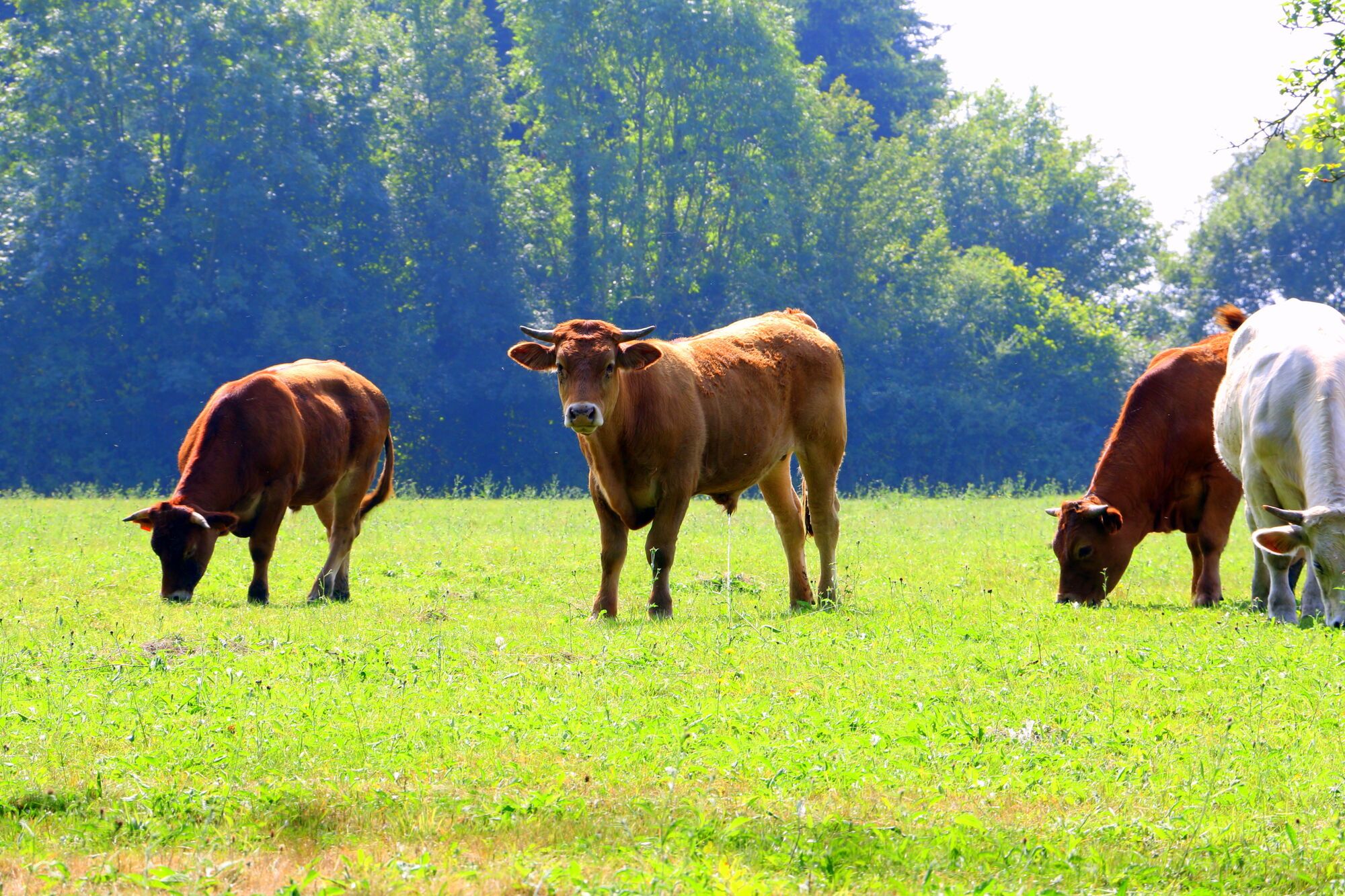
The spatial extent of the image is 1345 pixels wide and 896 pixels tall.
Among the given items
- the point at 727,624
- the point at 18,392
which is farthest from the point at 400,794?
the point at 18,392

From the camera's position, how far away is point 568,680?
830 centimetres

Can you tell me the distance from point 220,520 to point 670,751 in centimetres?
720

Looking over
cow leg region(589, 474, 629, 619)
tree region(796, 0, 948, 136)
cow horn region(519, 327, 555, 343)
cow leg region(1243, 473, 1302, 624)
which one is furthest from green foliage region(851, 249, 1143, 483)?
cow horn region(519, 327, 555, 343)

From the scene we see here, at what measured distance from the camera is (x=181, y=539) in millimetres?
12594

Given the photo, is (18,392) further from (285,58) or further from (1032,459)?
(1032,459)

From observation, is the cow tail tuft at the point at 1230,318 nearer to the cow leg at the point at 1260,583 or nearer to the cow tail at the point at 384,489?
the cow leg at the point at 1260,583

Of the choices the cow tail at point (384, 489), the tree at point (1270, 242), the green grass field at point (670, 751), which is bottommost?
the green grass field at point (670, 751)

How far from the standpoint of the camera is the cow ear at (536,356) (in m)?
11.4

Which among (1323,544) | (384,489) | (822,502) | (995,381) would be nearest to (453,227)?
(995,381)

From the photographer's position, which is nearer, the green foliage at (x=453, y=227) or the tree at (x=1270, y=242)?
the green foliage at (x=453, y=227)

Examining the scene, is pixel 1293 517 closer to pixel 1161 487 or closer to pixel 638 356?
pixel 1161 487

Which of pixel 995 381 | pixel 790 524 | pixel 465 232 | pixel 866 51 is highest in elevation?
pixel 866 51

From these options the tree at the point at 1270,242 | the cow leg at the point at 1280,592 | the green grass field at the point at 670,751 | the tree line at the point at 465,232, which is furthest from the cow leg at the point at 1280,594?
the tree at the point at 1270,242

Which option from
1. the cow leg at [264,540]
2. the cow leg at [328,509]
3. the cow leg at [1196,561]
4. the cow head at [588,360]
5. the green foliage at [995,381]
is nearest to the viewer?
the cow head at [588,360]
